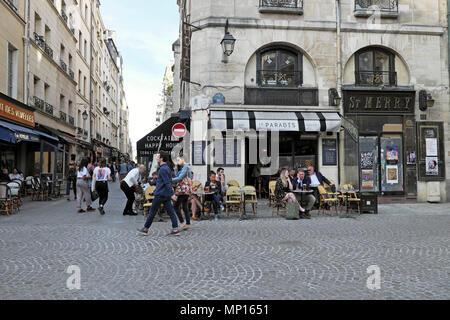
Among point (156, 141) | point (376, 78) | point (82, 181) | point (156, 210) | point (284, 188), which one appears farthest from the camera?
point (376, 78)

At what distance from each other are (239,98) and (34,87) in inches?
455

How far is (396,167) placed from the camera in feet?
44.8

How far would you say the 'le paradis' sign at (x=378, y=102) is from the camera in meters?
13.5

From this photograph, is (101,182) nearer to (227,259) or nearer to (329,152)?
(227,259)

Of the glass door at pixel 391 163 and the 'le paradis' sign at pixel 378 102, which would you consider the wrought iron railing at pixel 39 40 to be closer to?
the 'le paradis' sign at pixel 378 102

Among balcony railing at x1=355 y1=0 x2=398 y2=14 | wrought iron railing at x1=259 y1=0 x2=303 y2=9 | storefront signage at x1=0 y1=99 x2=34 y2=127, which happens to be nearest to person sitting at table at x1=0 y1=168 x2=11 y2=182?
storefront signage at x1=0 y1=99 x2=34 y2=127

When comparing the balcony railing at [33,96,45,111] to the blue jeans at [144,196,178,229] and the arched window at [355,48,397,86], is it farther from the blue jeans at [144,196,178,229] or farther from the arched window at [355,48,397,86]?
the arched window at [355,48,397,86]

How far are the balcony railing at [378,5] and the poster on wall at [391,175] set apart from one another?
607cm

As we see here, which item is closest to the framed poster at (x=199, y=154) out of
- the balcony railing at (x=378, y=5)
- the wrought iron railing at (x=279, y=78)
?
the wrought iron railing at (x=279, y=78)

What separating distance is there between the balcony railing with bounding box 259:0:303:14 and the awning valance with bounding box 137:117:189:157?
5199mm

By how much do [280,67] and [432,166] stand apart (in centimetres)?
700

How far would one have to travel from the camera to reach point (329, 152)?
1338 cm

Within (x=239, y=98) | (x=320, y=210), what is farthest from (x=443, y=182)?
(x=239, y=98)

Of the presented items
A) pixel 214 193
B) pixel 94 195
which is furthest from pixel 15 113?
pixel 214 193
